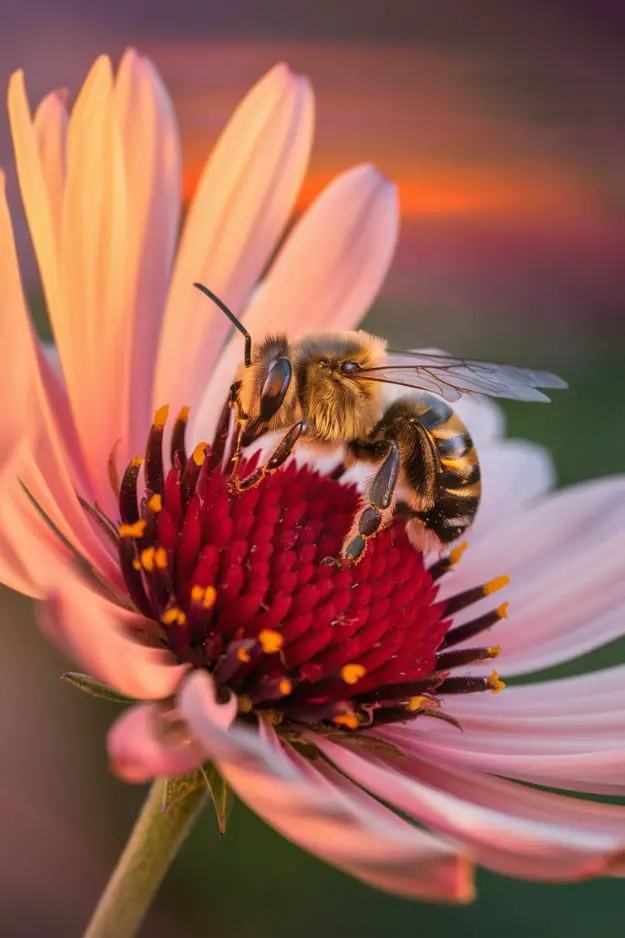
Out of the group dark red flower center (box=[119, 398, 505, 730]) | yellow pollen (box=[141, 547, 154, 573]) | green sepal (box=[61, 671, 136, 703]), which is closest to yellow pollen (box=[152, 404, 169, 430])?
dark red flower center (box=[119, 398, 505, 730])

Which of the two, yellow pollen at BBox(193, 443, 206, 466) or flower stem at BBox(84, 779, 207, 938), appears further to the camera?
yellow pollen at BBox(193, 443, 206, 466)

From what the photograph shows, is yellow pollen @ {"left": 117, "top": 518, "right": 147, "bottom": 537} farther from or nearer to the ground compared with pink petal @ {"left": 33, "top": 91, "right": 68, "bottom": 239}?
nearer to the ground

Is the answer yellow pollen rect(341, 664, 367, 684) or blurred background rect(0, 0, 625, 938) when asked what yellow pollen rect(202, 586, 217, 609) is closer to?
yellow pollen rect(341, 664, 367, 684)

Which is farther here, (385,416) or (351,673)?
A: (385,416)

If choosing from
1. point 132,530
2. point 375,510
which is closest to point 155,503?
point 132,530

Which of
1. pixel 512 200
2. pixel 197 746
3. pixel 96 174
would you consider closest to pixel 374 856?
pixel 197 746

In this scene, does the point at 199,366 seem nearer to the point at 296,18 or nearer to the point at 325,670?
the point at 325,670

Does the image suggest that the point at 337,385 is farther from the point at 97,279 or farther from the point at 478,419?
the point at 478,419
